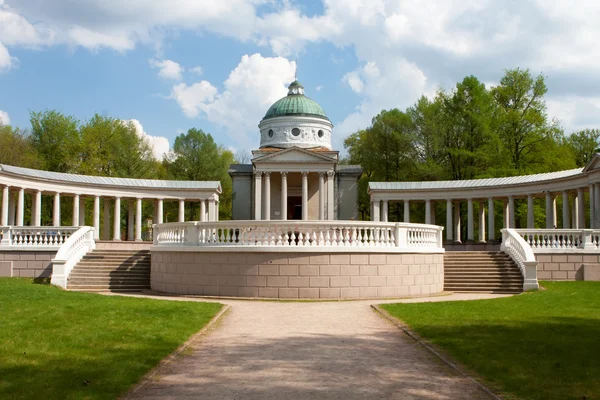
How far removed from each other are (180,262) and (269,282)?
3.88 metres

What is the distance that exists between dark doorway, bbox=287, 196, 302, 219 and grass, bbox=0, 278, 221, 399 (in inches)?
1965

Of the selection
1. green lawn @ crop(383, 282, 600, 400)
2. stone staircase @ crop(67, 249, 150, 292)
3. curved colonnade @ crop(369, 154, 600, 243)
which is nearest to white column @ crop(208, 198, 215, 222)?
curved colonnade @ crop(369, 154, 600, 243)

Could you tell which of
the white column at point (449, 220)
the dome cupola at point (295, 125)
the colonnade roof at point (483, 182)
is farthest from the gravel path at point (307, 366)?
the dome cupola at point (295, 125)

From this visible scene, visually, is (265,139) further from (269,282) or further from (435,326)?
(435,326)

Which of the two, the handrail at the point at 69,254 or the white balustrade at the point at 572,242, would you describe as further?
the white balustrade at the point at 572,242

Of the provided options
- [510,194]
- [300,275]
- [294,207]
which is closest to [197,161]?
[294,207]

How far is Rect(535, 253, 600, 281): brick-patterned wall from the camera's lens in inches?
1062

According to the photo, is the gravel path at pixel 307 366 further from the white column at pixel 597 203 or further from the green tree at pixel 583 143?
the green tree at pixel 583 143

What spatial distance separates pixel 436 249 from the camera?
23.4 meters

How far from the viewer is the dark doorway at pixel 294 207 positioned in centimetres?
6844

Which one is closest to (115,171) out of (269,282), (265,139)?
(265,139)

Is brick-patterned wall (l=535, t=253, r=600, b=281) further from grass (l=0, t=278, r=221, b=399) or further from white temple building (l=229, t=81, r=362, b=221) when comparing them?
white temple building (l=229, t=81, r=362, b=221)

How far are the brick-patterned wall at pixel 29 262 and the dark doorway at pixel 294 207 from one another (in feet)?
135

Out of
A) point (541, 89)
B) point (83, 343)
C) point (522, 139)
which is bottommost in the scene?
point (83, 343)
